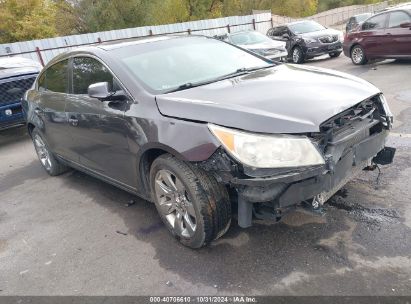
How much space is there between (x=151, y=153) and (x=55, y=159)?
2597mm

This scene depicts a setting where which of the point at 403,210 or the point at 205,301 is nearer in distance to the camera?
the point at 205,301

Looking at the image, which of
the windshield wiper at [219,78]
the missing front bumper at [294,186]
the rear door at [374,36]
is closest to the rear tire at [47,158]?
the windshield wiper at [219,78]

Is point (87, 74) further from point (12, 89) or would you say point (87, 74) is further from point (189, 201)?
point (12, 89)

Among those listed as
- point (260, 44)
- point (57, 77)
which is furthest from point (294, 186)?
point (260, 44)

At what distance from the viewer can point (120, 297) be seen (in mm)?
2850

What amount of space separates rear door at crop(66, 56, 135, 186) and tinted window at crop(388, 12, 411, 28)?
29.2 feet

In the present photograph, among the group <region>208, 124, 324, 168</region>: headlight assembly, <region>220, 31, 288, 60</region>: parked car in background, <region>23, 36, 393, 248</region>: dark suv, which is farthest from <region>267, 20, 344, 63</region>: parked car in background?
<region>208, 124, 324, 168</region>: headlight assembly

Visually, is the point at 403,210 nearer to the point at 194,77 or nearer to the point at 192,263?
the point at 192,263

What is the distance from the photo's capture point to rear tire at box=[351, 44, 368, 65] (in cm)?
1150

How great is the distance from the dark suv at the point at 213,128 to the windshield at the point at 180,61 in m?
0.01

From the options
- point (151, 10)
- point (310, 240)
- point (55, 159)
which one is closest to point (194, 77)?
point (310, 240)

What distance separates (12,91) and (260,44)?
8.29 m

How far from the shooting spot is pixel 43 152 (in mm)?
5707

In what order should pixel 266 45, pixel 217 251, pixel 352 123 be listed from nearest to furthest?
1. pixel 352 123
2. pixel 217 251
3. pixel 266 45
